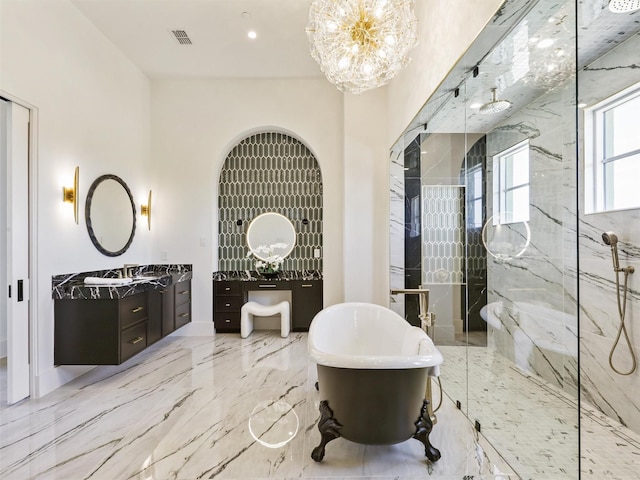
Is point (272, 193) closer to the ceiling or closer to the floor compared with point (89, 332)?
closer to the ceiling

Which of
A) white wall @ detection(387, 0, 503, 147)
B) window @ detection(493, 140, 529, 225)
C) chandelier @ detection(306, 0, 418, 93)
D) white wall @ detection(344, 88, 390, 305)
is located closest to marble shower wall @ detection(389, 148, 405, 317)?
white wall @ detection(344, 88, 390, 305)

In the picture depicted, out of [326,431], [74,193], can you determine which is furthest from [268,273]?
[326,431]

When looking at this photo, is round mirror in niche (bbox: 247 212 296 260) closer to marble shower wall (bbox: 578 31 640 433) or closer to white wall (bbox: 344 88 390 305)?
white wall (bbox: 344 88 390 305)

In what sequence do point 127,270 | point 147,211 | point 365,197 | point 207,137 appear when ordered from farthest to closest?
point 207,137, point 147,211, point 365,197, point 127,270

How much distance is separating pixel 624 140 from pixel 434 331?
1.95m

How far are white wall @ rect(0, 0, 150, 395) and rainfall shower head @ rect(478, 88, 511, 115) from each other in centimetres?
347

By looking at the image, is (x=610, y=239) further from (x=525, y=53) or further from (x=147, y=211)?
(x=147, y=211)

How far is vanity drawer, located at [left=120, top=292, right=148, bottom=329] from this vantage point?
301 cm

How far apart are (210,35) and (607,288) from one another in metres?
4.35

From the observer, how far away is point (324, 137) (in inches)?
182

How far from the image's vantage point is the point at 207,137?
183 inches

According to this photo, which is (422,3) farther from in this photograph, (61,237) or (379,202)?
(61,237)

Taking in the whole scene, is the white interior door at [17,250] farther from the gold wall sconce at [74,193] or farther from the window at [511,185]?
the window at [511,185]

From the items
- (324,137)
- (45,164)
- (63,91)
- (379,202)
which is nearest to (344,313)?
(379,202)
